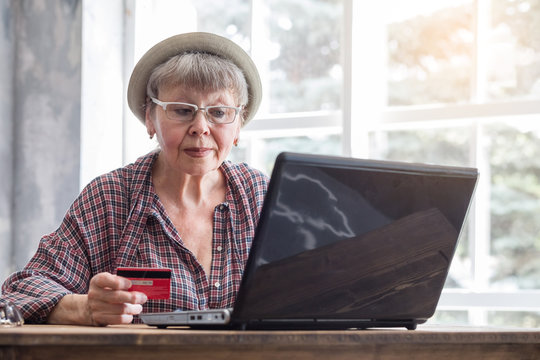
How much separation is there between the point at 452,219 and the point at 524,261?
6.01ft

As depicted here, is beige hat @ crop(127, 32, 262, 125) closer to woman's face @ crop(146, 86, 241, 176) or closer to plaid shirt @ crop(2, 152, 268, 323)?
woman's face @ crop(146, 86, 241, 176)

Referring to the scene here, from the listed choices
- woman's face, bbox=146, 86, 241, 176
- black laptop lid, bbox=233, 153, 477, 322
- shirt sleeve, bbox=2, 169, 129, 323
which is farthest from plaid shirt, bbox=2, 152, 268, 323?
black laptop lid, bbox=233, 153, 477, 322

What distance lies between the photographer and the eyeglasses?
203cm

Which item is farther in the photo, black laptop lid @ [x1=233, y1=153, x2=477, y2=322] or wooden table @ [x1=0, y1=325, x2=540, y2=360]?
black laptop lid @ [x1=233, y1=153, x2=477, y2=322]

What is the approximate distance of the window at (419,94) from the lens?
2676 mm

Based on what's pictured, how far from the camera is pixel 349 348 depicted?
1171mm

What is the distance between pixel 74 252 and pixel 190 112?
47 centimetres

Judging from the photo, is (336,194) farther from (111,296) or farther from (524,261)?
(524,261)

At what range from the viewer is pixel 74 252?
6.40 feet

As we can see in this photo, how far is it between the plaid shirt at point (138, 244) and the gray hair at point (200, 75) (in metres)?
0.25

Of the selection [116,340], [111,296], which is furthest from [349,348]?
[111,296]

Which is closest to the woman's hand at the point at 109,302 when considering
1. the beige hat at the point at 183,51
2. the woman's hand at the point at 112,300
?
the woman's hand at the point at 112,300

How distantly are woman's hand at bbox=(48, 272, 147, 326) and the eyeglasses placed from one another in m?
0.66

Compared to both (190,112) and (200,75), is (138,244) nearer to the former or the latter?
(190,112)
